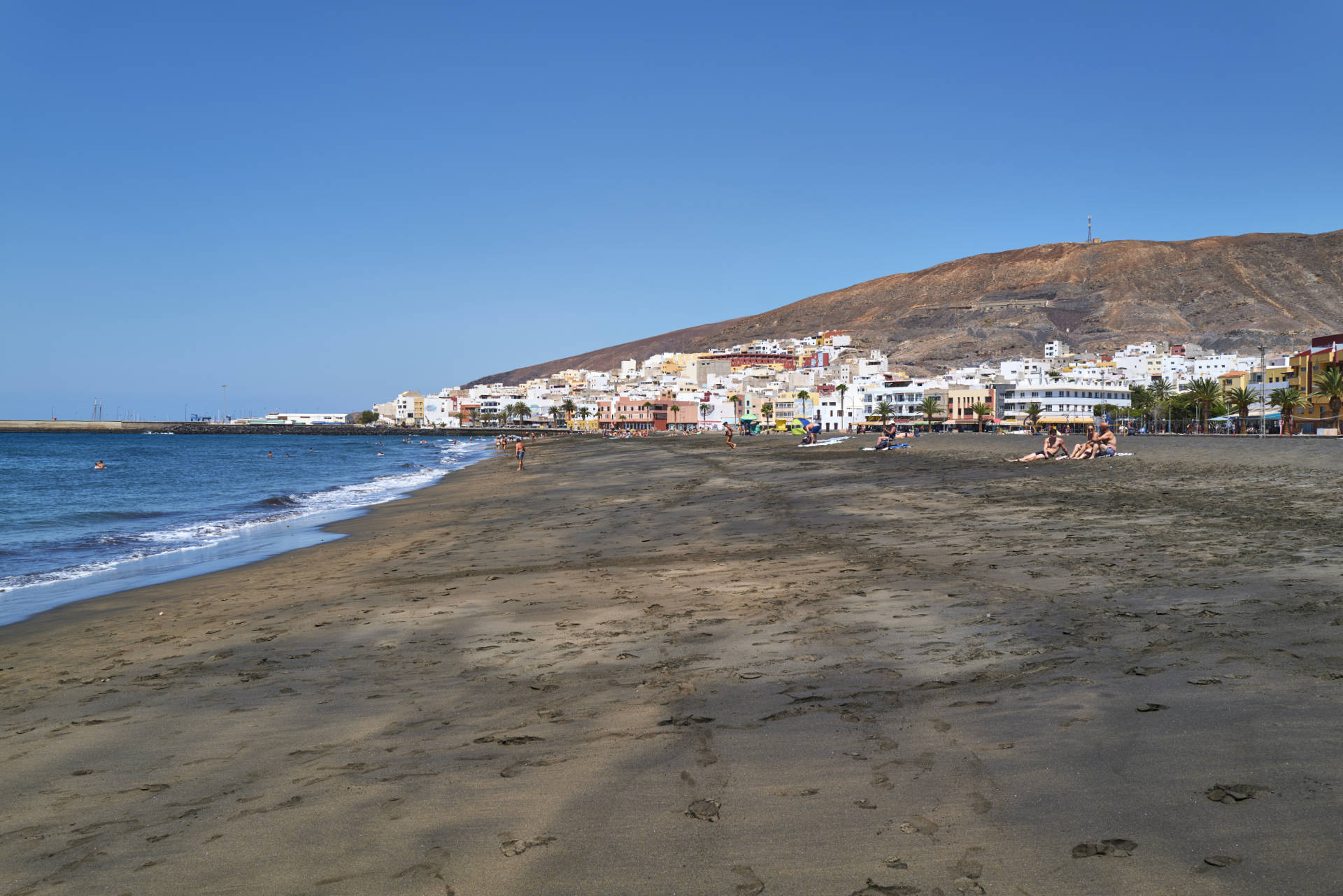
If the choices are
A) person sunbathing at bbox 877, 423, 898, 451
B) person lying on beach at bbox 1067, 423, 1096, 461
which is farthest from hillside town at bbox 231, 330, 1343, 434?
person lying on beach at bbox 1067, 423, 1096, 461

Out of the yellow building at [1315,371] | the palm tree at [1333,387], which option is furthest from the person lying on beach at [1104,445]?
the yellow building at [1315,371]

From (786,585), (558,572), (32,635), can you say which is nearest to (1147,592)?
(786,585)

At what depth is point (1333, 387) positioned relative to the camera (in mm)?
61844

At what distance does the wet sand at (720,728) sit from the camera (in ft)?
10.4

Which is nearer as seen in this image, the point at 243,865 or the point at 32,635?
the point at 243,865

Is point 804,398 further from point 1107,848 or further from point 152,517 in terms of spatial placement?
point 1107,848

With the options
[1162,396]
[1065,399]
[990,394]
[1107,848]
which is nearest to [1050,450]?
[1107,848]

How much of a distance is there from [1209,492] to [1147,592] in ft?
35.0

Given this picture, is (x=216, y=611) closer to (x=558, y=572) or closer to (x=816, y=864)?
(x=558, y=572)

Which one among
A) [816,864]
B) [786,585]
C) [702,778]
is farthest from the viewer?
[786,585]

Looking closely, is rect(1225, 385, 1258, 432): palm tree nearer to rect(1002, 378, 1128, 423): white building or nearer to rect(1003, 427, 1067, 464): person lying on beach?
rect(1002, 378, 1128, 423): white building

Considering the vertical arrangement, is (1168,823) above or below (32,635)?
above

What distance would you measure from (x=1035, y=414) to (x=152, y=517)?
333ft

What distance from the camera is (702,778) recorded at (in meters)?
3.90
